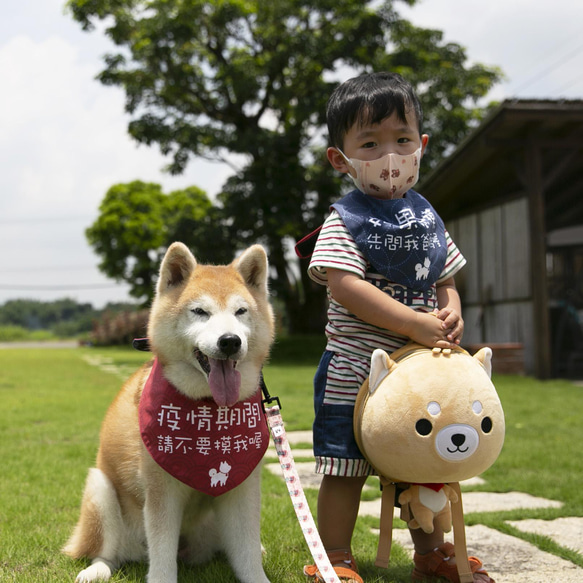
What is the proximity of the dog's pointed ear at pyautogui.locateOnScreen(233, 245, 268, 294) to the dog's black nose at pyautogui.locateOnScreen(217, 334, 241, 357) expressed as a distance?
406mm

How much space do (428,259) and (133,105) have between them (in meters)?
17.1

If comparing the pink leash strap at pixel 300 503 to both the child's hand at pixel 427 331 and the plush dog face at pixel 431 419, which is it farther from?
the child's hand at pixel 427 331

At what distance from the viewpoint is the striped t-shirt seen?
240cm

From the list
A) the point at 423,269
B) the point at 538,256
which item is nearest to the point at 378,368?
the point at 423,269

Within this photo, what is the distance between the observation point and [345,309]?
2506 mm

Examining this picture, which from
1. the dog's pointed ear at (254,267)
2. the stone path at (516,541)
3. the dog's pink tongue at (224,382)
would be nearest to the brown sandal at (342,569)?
the stone path at (516,541)

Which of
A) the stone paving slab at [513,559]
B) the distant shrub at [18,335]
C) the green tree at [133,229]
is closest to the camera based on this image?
the stone paving slab at [513,559]

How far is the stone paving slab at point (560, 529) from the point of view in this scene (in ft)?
10.1

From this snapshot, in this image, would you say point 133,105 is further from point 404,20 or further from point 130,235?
point 130,235

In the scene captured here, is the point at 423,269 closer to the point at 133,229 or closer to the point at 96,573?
the point at 96,573

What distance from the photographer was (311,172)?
57.8 feet

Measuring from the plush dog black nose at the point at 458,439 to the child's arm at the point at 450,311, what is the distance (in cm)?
37

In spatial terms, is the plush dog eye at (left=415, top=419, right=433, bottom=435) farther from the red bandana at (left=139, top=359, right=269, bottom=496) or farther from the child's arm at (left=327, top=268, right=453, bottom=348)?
the red bandana at (left=139, top=359, right=269, bottom=496)

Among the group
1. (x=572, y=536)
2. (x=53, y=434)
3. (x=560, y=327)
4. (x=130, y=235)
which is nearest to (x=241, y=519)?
(x=572, y=536)
